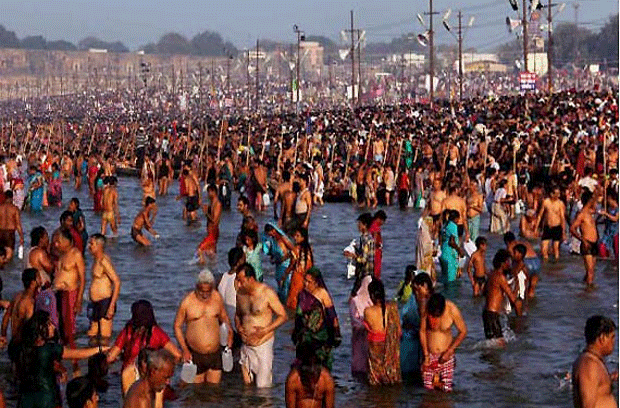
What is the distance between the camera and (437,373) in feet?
43.7

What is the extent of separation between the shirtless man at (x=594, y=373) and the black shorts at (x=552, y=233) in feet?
41.7

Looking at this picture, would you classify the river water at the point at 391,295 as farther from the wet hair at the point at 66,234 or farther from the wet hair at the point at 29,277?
the wet hair at the point at 66,234

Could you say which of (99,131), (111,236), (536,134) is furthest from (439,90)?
(111,236)

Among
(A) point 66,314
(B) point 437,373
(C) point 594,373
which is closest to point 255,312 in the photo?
(B) point 437,373

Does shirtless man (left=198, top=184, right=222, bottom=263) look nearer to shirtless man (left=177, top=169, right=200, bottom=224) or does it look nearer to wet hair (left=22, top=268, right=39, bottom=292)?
shirtless man (left=177, top=169, right=200, bottom=224)

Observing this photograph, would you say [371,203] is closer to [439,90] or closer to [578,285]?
[578,285]

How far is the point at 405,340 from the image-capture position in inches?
531

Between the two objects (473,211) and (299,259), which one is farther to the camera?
(473,211)

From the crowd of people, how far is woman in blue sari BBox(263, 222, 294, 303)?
0.13 feet

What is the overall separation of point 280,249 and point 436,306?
4.82m

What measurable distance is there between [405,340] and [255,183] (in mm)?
19477

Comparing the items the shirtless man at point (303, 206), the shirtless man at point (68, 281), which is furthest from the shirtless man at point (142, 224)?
the shirtless man at point (68, 281)

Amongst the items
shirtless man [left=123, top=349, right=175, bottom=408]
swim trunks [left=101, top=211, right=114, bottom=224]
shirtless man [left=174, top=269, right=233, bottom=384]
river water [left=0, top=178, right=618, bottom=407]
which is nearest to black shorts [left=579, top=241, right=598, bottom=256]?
river water [left=0, top=178, right=618, bottom=407]

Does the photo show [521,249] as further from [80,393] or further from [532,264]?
[80,393]
